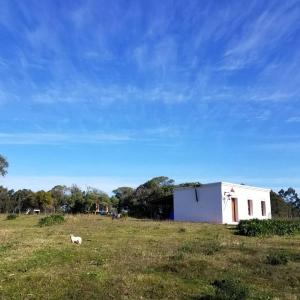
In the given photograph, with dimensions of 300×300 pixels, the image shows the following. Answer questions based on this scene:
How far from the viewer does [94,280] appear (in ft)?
32.5

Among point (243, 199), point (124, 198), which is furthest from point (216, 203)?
point (124, 198)

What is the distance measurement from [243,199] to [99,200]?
30.3 m

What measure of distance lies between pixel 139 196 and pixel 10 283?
149ft

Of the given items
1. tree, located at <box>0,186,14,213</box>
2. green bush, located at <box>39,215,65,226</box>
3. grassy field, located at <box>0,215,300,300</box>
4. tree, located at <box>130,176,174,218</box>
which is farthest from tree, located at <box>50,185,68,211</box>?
grassy field, located at <box>0,215,300,300</box>

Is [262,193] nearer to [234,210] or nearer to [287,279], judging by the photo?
[234,210]

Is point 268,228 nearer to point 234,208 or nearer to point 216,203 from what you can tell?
point 216,203

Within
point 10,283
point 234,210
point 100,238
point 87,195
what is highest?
point 87,195

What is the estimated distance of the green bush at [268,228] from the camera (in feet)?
77.7

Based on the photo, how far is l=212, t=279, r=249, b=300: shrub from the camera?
8348mm

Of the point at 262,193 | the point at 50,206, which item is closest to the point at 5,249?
the point at 262,193

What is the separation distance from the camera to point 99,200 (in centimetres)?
6919

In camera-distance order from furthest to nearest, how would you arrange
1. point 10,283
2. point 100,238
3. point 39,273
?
point 100,238
point 39,273
point 10,283

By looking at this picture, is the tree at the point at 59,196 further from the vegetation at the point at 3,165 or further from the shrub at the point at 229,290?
the shrub at the point at 229,290

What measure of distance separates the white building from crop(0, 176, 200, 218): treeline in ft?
6.31
